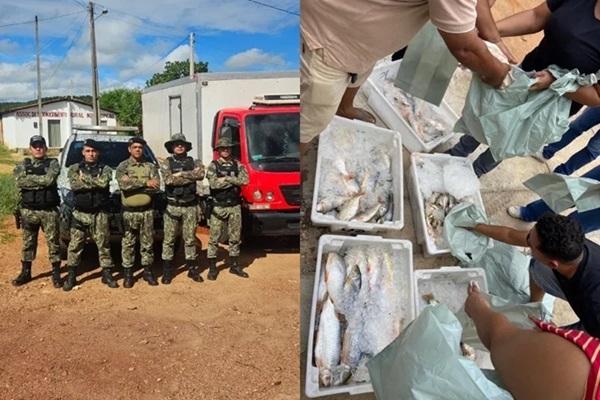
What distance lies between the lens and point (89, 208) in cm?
95

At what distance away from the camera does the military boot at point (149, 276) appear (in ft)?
3.39

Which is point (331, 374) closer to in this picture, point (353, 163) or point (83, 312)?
point (353, 163)

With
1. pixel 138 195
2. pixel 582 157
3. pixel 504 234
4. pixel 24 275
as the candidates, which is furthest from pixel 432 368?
pixel 582 157

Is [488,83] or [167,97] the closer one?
[167,97]

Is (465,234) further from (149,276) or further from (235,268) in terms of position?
(149,276)

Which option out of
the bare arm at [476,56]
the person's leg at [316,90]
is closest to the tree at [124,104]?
the person's leg at [316,90]

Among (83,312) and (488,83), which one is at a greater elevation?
(488,83)

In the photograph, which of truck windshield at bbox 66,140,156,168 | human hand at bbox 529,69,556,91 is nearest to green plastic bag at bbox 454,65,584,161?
human hand at bbox 529,69,556,91

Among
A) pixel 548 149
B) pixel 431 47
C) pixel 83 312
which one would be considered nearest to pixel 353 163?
pixel 431 47

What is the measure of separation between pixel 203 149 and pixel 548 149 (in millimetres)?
1585

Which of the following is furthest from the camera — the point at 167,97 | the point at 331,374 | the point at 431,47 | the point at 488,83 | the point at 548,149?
the point at 548,149

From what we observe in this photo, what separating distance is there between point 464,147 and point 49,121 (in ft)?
4.94

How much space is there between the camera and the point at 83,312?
990 millimetres

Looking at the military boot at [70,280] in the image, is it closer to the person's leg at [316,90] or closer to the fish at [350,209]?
the person's leg at [316,90]
